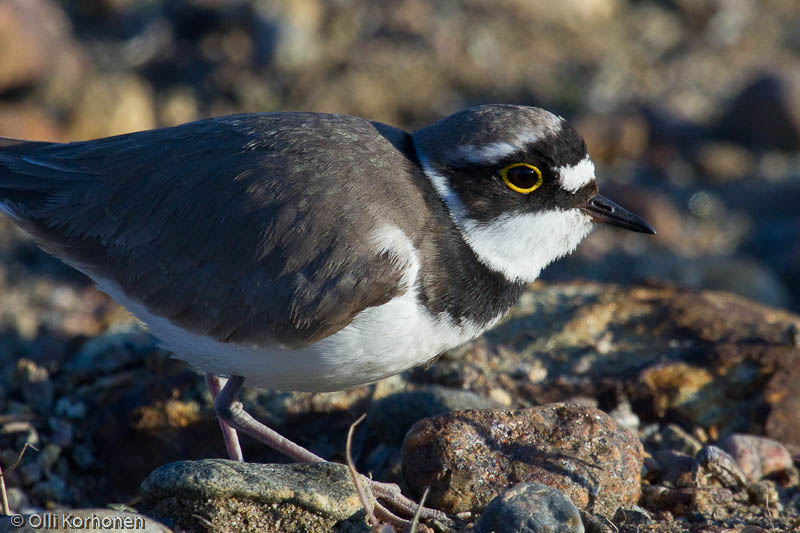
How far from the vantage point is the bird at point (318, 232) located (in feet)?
15.2

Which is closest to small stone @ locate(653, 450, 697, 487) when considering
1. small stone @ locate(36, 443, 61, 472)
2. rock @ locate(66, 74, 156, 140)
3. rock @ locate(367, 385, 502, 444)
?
rock @ locate(367, 385, 502, 444)

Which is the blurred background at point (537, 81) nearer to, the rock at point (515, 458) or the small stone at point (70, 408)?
the small stone at point (70, 408)

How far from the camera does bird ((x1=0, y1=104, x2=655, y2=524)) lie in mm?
4621

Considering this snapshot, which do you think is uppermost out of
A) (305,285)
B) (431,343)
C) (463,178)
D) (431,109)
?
(463,178)

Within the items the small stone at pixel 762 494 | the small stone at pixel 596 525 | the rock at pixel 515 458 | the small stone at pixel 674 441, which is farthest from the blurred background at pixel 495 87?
the small stone at pixel 596 525

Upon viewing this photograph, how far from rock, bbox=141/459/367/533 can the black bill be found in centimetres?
212

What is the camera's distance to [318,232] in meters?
4.63

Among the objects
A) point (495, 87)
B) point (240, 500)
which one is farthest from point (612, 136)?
point (240, 500)

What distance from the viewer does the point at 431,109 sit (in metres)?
11.6

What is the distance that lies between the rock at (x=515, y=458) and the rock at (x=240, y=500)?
48 centimetres

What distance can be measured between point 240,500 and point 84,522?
0.76m

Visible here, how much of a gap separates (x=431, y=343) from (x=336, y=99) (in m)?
7.11

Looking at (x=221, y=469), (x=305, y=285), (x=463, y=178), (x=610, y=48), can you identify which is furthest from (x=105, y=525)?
(x=610, y=48)

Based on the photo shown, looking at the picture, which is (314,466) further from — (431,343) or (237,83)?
(237,83)
